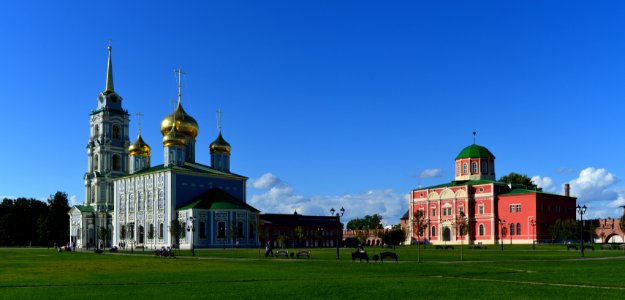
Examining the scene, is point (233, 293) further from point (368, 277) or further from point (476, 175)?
point (476, 175)

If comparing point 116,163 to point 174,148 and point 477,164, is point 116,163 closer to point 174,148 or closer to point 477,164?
point 174,148

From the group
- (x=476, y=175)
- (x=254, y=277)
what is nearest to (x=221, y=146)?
(x=476, y=175)

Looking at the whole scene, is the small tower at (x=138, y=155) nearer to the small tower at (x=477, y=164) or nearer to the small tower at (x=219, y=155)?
the small tower at (x=219, y=155)

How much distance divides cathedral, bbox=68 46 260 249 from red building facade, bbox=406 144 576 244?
26984mm

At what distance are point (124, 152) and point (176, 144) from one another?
18594 millimetres

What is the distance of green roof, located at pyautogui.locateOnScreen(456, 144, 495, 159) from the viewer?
10838 cm

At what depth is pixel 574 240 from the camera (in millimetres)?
92625

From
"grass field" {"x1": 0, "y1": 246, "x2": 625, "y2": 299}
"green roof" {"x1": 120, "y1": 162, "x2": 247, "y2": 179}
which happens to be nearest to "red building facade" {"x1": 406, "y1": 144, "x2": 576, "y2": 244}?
"green roof" {"x1": 120, "y1": 162, "x2": 247, "y2": 179}

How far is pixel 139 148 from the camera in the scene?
100m

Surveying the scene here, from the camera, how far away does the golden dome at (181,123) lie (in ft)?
318

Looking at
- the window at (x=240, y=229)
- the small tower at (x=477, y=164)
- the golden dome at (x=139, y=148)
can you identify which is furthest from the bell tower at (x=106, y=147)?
the small tower at (x=477, y=164)

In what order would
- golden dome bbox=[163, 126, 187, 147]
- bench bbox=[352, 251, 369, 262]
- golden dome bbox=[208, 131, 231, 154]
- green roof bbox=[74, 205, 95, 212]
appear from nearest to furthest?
bench bbox=[352, 251, 369, 262] < golden dome bbox=[163, 126, 187, 147] < golden dome bbox=[208, 131, 231, 154] < green roof bbox=[74, 205, 95, 212]

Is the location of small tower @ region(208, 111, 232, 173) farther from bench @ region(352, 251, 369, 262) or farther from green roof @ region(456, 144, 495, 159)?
bench @ region(352, 251, 369, 262)

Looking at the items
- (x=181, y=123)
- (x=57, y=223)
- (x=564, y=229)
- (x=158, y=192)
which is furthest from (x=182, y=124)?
(x=564, y=229)
